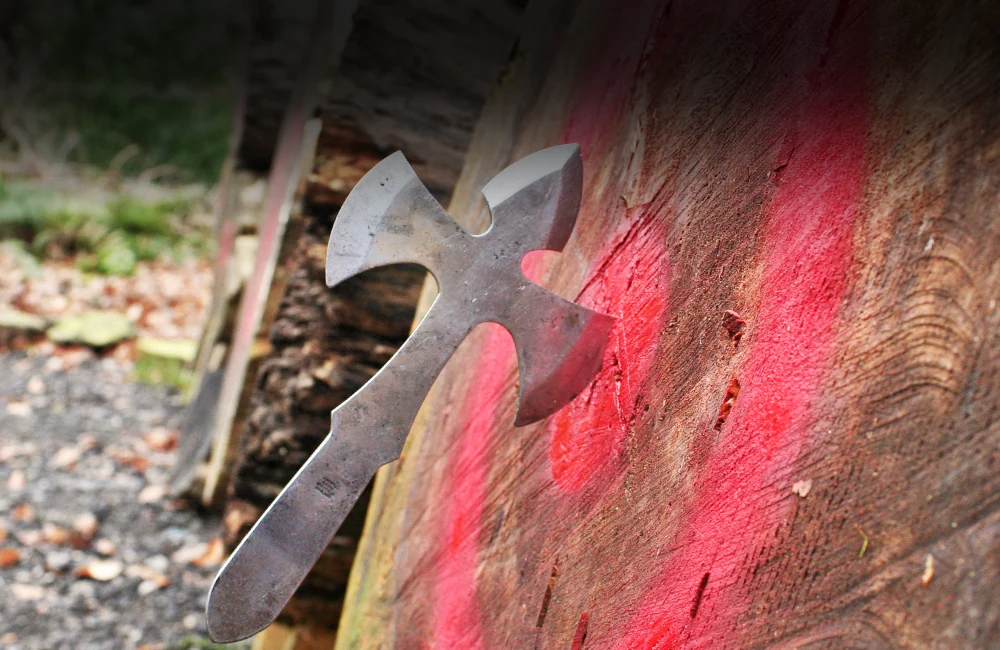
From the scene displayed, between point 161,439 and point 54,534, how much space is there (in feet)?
3.47

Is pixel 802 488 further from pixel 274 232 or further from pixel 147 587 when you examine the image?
pixel 274 232

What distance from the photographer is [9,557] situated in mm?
3037

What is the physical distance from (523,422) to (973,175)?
1.81ft

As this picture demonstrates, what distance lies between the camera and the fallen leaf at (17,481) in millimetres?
3521

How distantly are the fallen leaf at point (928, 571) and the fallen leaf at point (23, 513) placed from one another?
350 centimetres

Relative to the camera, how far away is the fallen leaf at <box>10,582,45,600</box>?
2859 mm

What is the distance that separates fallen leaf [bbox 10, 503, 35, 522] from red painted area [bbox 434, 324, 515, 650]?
2700 millimetres

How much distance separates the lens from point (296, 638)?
2.12m

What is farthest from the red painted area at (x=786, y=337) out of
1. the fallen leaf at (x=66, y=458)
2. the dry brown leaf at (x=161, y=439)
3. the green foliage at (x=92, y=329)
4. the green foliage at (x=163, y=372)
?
the green foliage at (x=92, y=329)

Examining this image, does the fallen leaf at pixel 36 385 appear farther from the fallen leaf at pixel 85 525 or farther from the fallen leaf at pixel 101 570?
the fallen leaf at pixel 101 570

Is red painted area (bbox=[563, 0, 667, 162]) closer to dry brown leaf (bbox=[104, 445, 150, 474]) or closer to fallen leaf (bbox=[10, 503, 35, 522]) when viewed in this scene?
fallen leaf (bbox=[10, 503, 35, 522])

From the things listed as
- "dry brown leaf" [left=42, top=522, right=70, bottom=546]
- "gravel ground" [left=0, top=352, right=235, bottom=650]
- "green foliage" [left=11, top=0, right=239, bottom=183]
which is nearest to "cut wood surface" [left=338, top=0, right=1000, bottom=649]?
"gravel ground" [left=0, top=352, right=235, bottom=650]

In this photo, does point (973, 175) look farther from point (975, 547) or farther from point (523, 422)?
point (523, 422)

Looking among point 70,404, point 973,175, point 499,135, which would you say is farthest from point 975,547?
point 70,404
